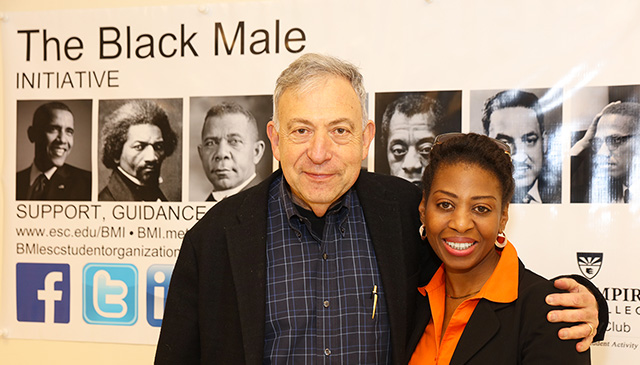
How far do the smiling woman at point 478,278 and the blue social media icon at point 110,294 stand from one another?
5.33 ft

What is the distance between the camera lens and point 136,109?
114 inches

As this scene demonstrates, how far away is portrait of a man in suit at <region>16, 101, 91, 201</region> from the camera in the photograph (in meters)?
2.94

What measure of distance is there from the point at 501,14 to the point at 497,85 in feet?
1.00

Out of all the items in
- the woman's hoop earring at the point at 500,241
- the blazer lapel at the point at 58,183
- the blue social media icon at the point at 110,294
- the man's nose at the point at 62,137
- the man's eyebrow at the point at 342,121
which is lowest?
the blue social media icon at the point at 110,294

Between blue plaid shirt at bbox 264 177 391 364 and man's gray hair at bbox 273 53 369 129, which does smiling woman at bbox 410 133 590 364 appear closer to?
A: blue plaid shirt at bbox 264 177 391 364

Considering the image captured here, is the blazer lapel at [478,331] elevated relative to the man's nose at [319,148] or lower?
lower

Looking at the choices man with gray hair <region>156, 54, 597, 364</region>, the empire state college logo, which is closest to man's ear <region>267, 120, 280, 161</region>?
man with gray hair <region>156, 54, 597, 364</region>

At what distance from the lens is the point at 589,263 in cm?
252

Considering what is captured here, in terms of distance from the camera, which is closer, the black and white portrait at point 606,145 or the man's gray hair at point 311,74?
the man's gray hair at point 311,74

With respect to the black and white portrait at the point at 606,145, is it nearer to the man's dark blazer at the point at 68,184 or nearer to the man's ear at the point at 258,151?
the man's ear at the point at 258,151

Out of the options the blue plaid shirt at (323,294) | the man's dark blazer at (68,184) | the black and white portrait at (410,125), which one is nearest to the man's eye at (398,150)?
the black and white portrait at (410,125)

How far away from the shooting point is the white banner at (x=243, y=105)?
251cm

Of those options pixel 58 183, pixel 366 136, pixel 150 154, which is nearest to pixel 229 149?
pixel 150 154

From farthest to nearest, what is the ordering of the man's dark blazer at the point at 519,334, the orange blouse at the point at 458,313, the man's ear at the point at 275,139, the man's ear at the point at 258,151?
the man's ear at the point at 258,151 < the man's ear at the point at 275,139 < the orange blouse at the point at 458,313 < the man's dark blazer at the point at 519,334
